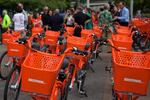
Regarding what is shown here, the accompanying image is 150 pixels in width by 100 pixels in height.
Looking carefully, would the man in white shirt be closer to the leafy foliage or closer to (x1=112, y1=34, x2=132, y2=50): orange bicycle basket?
(x1=112, y1=34, x2=132, y2=50): orange bicycle basket

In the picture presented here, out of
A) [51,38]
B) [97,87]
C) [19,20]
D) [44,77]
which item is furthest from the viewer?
[19,20]

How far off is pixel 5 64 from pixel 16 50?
107cm

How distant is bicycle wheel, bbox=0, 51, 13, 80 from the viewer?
7.64 meters

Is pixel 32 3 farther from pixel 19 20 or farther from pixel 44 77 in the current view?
pixel 44 77

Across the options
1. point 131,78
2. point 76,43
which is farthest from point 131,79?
point 76,43

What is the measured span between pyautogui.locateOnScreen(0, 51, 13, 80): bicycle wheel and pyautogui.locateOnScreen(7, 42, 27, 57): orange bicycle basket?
2.34 feet

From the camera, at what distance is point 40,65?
16.1 feet

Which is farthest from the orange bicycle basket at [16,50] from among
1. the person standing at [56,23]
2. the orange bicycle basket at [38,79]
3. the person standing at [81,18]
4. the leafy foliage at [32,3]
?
the leafy foliage at [32,3]

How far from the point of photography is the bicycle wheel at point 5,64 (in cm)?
764

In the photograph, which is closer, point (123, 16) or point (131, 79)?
point (131, 79)

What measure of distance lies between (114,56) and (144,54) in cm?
43

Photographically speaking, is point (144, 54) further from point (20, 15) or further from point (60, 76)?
point (20, 15)

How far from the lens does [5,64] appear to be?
779cm

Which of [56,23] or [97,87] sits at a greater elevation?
[56,23]
